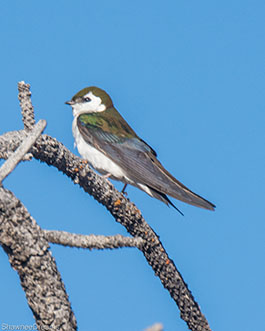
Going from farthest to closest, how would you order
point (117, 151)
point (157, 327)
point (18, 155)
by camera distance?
point (117, 151) → point (18, 155) → point (157, 327)

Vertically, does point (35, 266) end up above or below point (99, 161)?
below

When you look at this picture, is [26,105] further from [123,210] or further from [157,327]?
[157,327]

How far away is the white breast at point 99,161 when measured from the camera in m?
8.50

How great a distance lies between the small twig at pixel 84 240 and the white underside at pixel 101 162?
361 centimetres

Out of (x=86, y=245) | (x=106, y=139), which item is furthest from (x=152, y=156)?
→ (x=86, y=245)

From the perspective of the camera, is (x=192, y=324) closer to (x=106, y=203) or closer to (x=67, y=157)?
(x=106, y=203)

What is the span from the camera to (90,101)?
997cm

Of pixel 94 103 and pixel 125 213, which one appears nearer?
pixel 125 213

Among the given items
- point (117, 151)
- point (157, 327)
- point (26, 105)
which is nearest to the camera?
point (157, 327)

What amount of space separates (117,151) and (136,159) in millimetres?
330

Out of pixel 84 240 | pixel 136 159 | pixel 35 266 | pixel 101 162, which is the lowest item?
pixel 35 266

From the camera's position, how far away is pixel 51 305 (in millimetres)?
3939

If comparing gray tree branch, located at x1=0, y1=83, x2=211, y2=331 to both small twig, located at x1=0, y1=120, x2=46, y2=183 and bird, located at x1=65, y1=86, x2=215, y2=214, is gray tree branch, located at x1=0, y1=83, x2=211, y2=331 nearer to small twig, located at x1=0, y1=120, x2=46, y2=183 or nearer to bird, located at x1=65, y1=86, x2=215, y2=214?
small twig, located at x1=0, y1=120, x2=46, y2=183

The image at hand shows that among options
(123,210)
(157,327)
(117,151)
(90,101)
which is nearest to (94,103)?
(90,101)
